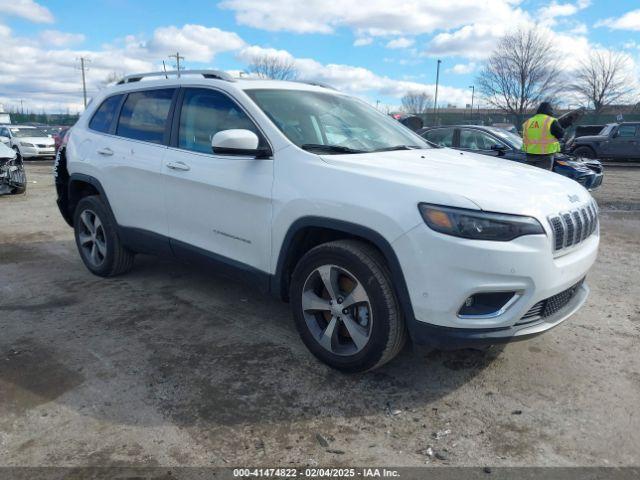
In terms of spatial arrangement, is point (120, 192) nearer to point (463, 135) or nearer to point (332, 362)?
point (332, 362)

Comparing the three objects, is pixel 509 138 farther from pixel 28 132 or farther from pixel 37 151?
pixel 28 132

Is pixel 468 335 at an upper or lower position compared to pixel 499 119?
lower

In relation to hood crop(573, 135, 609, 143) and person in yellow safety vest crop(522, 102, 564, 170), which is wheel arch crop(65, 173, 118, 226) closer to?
person in yellow safety vest crop(522, 102, 564, 170)

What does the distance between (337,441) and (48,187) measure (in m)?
11.7

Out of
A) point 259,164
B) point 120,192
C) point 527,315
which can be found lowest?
point 527,315

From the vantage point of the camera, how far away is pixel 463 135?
10.2m

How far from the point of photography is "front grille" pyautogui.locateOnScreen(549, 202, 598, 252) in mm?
2719

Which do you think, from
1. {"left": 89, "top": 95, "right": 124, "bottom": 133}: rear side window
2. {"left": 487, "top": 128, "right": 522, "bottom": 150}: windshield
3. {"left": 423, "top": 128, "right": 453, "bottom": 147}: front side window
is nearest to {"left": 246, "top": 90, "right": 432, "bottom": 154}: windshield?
{"left": 89, "top": 95, "right": 124, "bottom": 133}: rear side window

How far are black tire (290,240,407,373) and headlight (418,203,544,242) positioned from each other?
0.43 metres

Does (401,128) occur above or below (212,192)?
above

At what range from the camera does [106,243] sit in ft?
15.7

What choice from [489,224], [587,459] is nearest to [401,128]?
[489,224]

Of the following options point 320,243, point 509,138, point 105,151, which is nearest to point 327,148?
point 320,243

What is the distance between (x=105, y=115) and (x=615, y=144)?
1884 cm
